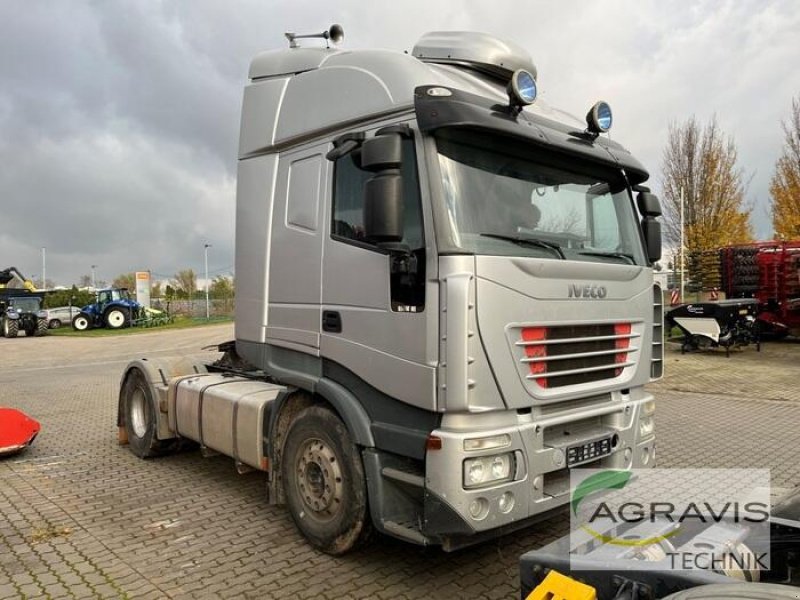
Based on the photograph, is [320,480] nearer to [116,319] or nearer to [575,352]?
[575,352]

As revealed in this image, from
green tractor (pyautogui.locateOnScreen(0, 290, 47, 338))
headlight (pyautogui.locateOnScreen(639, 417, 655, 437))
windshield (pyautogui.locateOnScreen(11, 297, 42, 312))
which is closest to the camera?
headlight (pyautogui.locateOnScreen(639, 417, 655, 437))

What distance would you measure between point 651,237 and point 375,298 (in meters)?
2.42

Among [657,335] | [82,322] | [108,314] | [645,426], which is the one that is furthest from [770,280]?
[82,322]

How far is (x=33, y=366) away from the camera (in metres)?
18.6

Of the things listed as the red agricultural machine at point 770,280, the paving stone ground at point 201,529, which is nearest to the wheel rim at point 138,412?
the paving stone ground at point 201,529

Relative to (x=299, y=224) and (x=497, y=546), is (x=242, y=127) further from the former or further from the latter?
(x=497, y=546)

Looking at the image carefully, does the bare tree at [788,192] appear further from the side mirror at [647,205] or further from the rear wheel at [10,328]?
the rear wheel at [10,328]

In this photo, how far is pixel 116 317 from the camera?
120 feet

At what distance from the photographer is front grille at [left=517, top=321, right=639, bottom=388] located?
356 cm

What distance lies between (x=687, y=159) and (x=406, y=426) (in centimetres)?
2902

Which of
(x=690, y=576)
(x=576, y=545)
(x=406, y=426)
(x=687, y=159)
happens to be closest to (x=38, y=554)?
(x=406, y=426)

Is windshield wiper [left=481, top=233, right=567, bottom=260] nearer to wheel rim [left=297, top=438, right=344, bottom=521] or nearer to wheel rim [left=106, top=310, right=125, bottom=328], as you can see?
wheel rim [left=297, top=438, right=344, bottom=521]

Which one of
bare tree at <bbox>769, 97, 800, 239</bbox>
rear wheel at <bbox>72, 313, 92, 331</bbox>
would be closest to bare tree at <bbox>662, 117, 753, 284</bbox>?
bare tree at <bbox>769, 97, 800, 239</bbox>

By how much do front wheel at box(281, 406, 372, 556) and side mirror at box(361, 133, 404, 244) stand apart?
54.9 inches
